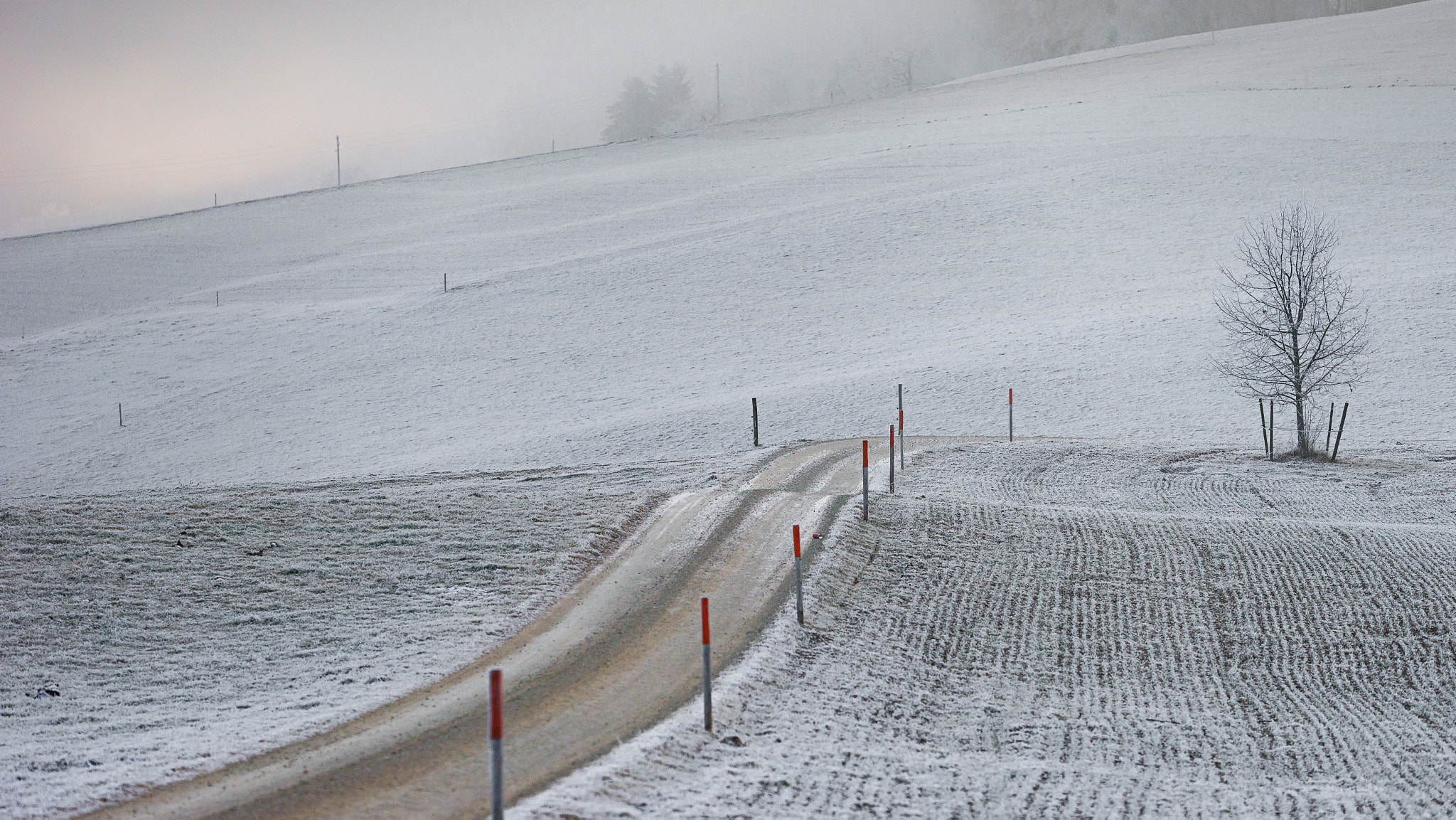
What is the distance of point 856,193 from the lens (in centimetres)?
5872

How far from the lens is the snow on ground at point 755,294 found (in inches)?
1278

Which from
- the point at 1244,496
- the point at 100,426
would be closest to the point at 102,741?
the point at 1244,496

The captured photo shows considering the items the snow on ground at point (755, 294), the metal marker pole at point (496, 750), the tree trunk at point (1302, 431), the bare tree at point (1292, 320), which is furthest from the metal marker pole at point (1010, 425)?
the metal marker pole at point (496, 750)

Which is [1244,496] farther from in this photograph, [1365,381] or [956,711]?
[1365,381]

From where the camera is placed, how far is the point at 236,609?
1309cm

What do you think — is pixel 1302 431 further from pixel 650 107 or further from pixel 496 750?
pixel 650 107

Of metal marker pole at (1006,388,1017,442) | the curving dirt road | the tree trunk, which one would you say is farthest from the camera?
metal marker pole at (1006,388,1017,442)

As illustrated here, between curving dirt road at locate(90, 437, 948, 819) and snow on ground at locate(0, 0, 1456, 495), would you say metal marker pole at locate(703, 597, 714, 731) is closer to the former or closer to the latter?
curving dirt road at locate(90, 437, 948, 819)

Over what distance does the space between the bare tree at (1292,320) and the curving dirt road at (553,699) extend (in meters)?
14.3

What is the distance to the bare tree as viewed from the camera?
24.7 meters

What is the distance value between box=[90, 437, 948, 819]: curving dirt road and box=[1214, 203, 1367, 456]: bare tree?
46.8 ft

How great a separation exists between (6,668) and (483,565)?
18.5ft

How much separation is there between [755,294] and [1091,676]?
115 ft

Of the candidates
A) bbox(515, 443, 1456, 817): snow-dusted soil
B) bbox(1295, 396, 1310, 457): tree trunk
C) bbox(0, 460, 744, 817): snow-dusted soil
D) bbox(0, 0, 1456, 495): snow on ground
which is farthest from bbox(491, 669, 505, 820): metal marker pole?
bbox(1295, 396, 1310, 457): tree trunk
